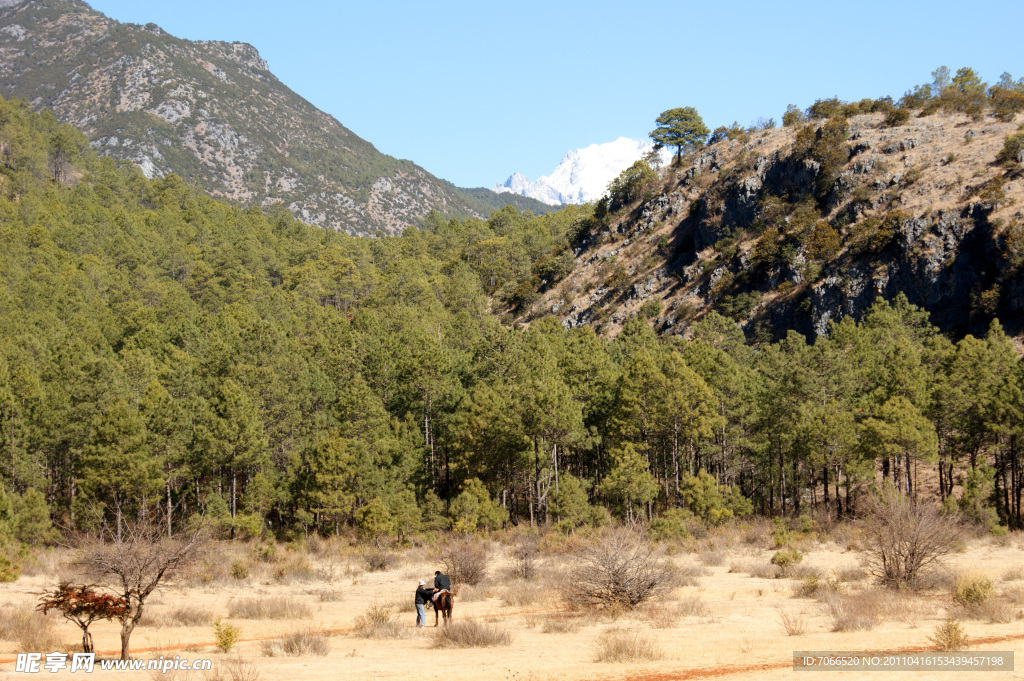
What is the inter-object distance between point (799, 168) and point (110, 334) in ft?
270

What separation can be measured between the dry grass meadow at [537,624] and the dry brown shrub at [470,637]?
32 millimetres

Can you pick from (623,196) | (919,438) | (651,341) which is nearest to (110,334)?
(651,341)

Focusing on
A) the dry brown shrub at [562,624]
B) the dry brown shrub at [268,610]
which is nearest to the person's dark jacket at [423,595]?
the dry brown shrub at [562,624]

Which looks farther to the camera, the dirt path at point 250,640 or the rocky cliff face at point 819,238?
the rocky cliff face at point 819,238

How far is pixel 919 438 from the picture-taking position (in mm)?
41375

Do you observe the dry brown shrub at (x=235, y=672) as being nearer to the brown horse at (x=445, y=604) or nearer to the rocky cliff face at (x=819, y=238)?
the brown horse at (x=445, y=604)

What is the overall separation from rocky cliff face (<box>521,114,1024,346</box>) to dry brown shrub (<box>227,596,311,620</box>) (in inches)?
2723

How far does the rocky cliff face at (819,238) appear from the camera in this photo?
7331cm

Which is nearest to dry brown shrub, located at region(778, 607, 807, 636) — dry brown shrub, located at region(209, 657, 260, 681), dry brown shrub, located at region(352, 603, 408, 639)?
dry brown shrub, located at region(352, 603, 408, 639)

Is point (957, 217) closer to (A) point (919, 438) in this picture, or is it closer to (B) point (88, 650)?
(A) point (919, 438)

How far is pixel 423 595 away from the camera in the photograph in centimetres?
2009

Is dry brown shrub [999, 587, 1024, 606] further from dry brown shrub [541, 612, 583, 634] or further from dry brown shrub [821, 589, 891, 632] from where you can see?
dry brown shrub [541, 612, 583, 634]

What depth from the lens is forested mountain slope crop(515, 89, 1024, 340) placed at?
73.8m

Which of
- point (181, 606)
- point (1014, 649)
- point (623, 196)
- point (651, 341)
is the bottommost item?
point (181, 606)
